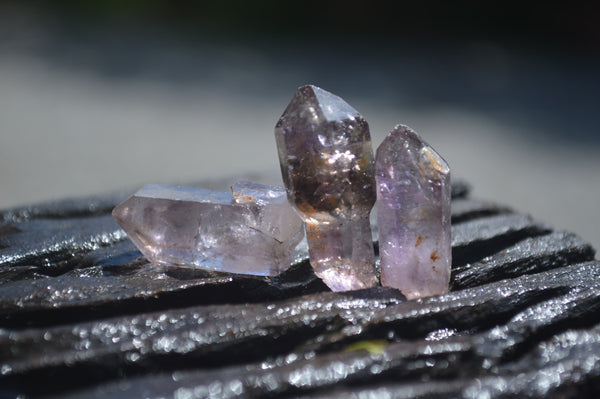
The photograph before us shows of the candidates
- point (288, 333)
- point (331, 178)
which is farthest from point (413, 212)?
→ point (288, 333)

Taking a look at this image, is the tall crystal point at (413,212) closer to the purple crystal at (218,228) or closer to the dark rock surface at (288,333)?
the dark rock surface at (288,333)

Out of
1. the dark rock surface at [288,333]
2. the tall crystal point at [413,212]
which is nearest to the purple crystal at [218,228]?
the dark rock surface at [288,333]

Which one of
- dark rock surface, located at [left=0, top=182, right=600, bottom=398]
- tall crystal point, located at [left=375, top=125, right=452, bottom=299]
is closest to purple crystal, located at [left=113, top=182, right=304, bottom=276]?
dark rock surface, located at [left=0, top=182, right=600, bottom=398]

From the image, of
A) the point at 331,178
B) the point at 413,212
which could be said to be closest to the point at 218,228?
the point at 331,178

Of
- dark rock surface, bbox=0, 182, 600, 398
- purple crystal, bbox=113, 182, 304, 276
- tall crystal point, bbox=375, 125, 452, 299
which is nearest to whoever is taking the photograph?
dark rock surface, bbox=0, 182, 600, 398

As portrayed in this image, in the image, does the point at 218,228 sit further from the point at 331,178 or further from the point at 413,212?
the point at 413,212

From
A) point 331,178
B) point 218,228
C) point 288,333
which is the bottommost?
point 288,333

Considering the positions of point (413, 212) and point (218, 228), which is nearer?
point (413, 212)

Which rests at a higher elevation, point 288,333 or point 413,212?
point 413,212

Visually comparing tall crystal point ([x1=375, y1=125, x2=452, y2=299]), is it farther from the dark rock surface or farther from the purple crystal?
the purple crystal
